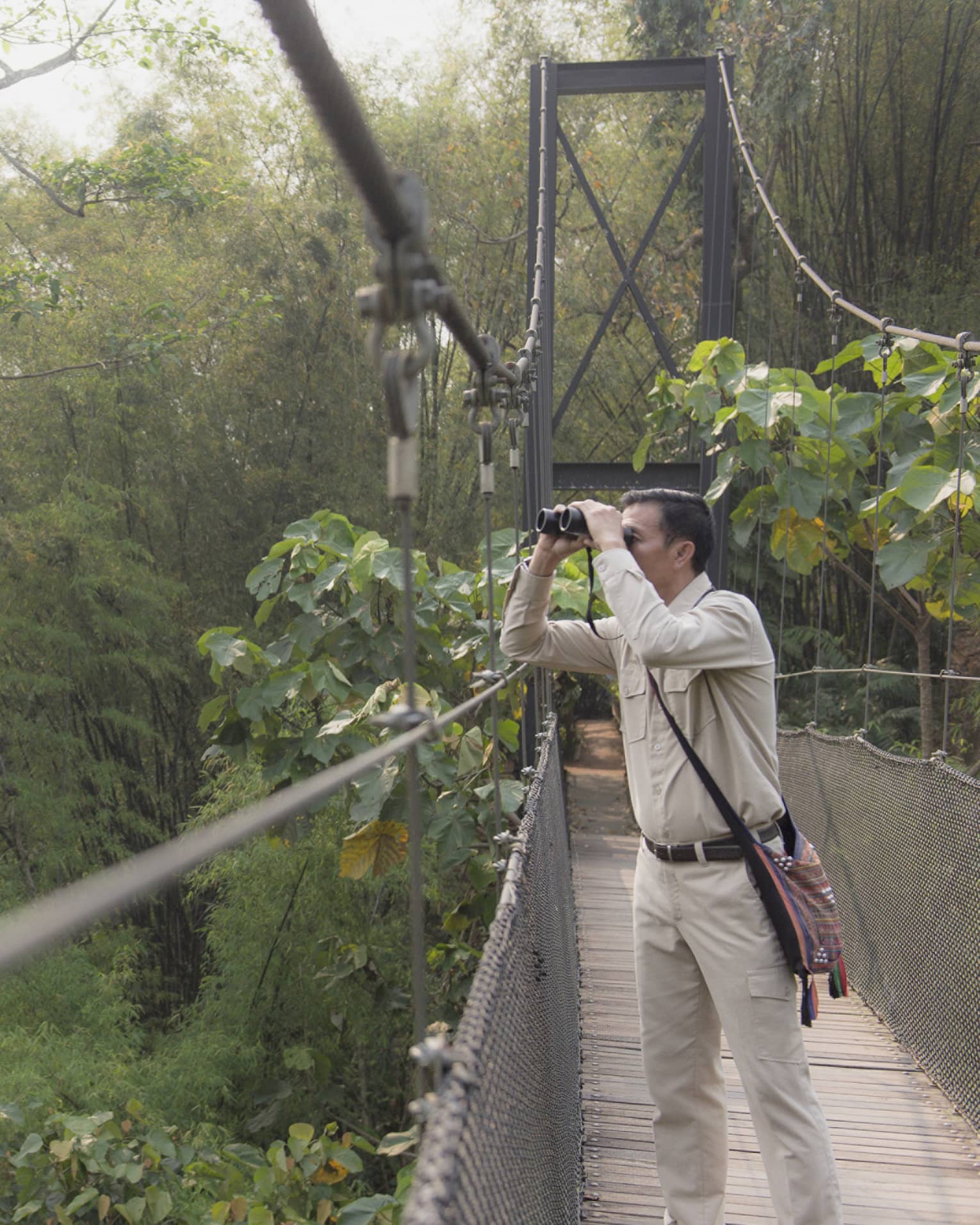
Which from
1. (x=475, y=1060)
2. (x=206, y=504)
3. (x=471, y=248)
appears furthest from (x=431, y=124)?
(x=475, y=1060)

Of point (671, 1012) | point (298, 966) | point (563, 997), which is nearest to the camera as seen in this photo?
point (671, 1012)

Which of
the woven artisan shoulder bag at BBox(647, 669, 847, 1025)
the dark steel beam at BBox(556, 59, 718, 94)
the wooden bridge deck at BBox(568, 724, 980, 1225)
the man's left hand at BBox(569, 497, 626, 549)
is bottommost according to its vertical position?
the wooden bridge deck at BBox(568, 724, 980, 1225)

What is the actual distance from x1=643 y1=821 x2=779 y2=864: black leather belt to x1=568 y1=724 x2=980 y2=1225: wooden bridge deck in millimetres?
607

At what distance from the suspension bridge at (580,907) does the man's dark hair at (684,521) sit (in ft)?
0.72

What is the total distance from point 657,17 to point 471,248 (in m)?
1.57

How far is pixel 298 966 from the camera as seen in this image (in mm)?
5141

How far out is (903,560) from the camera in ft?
10.4

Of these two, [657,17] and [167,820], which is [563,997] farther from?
[657,17]

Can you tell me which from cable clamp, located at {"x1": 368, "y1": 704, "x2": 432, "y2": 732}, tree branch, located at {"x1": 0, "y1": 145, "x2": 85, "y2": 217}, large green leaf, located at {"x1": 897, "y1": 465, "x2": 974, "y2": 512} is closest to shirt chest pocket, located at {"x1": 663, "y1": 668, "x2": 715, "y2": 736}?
cable clamp, located at {"x1": 368, "y1": 704, "x2": 432, "y2": 732}

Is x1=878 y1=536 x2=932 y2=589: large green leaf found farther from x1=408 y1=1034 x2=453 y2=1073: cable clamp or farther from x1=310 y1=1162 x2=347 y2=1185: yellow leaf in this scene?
x1=408 y1=1034 x2=453 y2=1073: cable clamp

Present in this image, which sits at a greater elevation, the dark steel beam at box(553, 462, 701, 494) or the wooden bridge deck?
the dark steel beam at box(553, 462, 701, 494)

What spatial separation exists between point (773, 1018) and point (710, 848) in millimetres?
188

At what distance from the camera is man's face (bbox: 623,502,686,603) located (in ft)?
4.77

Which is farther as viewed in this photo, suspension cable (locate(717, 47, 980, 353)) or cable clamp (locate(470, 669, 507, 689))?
suspension cable (locate(717, 47, 980, 353))
